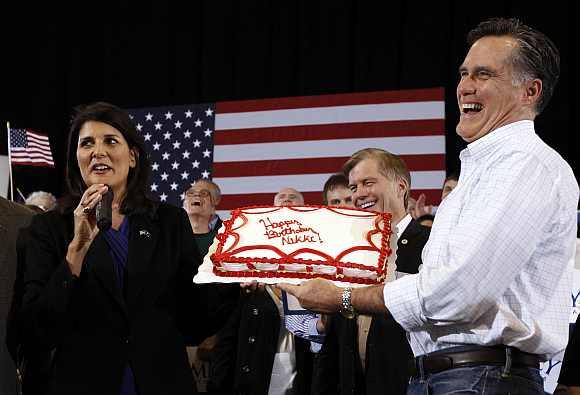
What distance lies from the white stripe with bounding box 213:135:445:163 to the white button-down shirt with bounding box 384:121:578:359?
439cm

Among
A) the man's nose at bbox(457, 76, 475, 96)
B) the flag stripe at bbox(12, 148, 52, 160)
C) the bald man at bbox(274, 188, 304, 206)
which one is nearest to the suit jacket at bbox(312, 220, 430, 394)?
the man's nose at bbox(457, 76, 475, 96)

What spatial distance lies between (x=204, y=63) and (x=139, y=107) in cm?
76

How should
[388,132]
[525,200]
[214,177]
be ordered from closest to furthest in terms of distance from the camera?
[525,200] < [388,132] < [214,177]

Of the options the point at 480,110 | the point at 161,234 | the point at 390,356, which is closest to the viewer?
the point at 480,110

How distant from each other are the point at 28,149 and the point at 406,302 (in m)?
5.42

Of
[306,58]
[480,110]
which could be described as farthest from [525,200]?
[306,58]

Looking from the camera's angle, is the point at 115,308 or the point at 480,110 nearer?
the point at 480,110

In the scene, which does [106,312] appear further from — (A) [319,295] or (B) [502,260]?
(B) [502,260]

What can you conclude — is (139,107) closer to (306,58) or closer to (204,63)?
(204,63)

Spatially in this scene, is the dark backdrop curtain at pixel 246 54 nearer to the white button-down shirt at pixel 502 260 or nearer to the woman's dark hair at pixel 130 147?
the woman's dark hair at pixel 130 147

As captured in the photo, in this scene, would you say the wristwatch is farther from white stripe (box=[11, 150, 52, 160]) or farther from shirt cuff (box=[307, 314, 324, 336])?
white stripe (box=[11, 150, 52, 160])

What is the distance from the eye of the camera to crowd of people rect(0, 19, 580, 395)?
5.74ft

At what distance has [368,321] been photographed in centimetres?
315

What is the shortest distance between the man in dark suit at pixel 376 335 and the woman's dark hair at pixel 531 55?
3.26 feet
